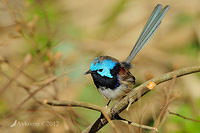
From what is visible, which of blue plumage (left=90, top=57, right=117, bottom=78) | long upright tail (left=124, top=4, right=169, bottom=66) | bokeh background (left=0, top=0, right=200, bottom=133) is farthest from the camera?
bokeh background (left=0, top=0, right=200, bottom=133)

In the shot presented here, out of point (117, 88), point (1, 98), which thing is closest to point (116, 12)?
point (1, 98)

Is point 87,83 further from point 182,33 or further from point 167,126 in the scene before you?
point 182,33

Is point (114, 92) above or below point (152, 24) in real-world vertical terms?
below

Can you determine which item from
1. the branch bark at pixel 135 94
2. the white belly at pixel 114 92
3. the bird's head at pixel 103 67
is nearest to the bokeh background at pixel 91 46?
the white belly at pixel 114 92

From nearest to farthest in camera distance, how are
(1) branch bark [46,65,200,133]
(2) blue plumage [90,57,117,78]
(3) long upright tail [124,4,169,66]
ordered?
Answer: (1) branch bark [46,65,200,133]
(2) blue plumage [90,57,117,78]
(3) long upright tail [124,4,169,66]

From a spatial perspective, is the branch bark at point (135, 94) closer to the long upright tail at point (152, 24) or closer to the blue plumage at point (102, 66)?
the blue plumage at point (102, 66)

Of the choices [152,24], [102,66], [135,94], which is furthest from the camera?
[152,24]

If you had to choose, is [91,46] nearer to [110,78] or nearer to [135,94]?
[110,78]

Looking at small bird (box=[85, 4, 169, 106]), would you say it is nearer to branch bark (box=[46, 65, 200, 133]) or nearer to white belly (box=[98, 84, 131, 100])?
white belly (box=[98, 84, 131, 100])

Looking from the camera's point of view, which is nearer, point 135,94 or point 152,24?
point 135,94

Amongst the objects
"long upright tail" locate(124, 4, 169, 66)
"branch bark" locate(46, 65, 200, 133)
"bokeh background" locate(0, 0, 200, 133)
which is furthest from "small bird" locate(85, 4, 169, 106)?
"bokeh background" locate(0, 0, 200, 133)

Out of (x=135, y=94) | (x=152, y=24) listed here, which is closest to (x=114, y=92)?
(x=135, y=94)
